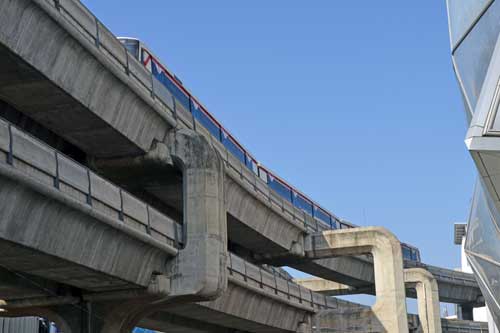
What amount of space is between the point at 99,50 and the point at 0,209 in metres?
6.48

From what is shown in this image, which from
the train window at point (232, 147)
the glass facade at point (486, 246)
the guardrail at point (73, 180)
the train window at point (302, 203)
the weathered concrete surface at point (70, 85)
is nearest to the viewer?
the glass facade at point (486, 246)

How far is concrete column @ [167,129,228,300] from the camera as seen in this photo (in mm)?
26391

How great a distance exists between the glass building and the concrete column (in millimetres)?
10706

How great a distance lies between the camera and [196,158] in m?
27.5

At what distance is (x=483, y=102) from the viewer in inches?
396

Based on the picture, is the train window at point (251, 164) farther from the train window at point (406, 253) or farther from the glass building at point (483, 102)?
the train window at point (406, 253)

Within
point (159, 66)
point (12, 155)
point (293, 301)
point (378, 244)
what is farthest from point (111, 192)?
point (378, 244)

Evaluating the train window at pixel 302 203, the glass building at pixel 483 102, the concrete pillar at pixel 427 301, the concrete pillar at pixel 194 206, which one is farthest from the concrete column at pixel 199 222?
the concrete pillar at pixel 427 301

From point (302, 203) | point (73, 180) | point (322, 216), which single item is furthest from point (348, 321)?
point (73, 180)

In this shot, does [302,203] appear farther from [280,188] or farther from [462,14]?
[462,14]

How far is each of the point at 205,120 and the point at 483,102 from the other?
80.0ft

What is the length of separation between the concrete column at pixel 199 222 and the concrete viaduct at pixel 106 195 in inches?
1.7

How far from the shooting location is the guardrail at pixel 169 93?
21.8 meters

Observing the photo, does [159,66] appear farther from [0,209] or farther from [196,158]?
[0,209]
